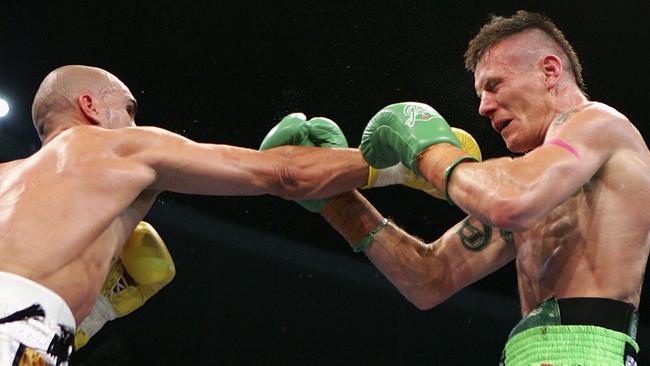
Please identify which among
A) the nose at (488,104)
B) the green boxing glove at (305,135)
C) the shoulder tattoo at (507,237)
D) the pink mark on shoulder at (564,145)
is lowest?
the shoulder tattoo at (507,237)

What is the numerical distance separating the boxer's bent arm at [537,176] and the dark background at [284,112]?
2.86 meters

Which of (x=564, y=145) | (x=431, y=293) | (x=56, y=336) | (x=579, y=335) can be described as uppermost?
(x=564, y=145)

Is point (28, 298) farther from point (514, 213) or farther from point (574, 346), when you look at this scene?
point (574, 346)

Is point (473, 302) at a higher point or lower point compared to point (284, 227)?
lower

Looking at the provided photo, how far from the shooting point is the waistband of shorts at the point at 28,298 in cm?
187

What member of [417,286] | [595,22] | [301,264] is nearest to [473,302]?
[301,264]

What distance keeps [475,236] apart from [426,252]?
0.61 ft

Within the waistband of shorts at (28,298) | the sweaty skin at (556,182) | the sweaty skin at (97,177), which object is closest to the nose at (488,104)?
the sweaty skin at (556,182)

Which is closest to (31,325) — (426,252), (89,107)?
(89,107)

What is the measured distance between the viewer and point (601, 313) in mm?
1905

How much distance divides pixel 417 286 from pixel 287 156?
616 millimetres

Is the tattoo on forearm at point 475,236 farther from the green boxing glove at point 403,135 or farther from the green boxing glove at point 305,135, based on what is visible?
the green boxing glove at point 305,135

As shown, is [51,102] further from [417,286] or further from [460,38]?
[460,38]

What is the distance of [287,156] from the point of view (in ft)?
8.25
